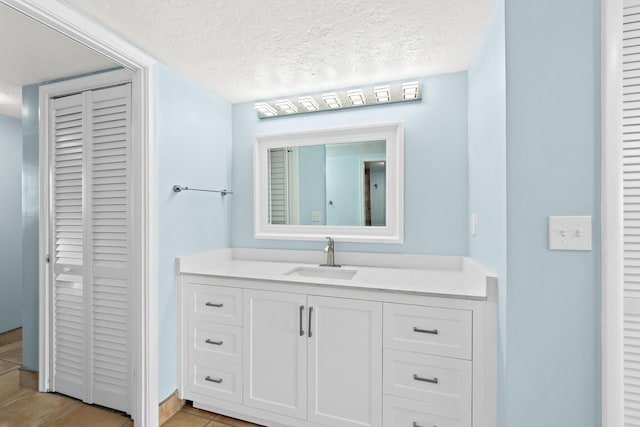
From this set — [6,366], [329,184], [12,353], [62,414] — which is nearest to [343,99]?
[329,184]

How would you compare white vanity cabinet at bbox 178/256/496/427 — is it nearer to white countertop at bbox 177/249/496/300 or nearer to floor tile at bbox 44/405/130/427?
white countertop at bbox 177/249/496/300

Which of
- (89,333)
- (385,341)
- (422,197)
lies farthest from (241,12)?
(89,333)

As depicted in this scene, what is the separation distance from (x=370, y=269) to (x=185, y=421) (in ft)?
4.79

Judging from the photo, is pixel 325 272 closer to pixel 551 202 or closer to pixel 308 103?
pixel 308 103

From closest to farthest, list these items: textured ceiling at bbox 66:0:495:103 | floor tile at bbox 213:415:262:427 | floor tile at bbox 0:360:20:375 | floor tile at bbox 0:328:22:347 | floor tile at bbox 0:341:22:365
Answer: textured ceiling at bbox 66:0:495:103 → floor tile at bbox 213:415:262:427 → floor tile at bbox 0:360:20:375 → floor tile at bbox 0:341:22:365 → floor tile at bbox 0:328:22:347

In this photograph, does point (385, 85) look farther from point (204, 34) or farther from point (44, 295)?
point (44, 295)

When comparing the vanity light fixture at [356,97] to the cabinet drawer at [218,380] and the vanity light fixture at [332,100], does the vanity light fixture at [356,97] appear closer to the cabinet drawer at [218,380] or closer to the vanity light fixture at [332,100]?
the vanity light fixture at [332,100]

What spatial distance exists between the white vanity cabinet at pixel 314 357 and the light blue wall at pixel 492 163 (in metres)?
0.54

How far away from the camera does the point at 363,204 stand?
2.14 metres

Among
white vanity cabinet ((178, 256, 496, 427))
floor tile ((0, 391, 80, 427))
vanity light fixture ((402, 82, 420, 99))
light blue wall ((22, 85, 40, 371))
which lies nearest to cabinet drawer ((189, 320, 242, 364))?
white vanity cabinet ((178, 256, 496, 427))

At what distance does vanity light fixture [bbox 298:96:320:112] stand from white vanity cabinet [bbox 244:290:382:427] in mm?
1385

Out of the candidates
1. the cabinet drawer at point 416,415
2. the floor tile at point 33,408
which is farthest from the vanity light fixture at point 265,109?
the floor tile at point 33,408

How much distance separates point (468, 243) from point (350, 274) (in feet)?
2.59

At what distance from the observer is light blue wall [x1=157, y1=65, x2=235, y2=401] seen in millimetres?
1759
